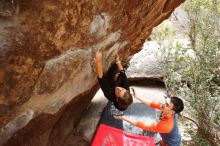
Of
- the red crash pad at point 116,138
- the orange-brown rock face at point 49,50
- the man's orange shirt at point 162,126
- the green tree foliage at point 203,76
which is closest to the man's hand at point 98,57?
the orange-brown rock face at point 49,50

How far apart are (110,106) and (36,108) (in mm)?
3143

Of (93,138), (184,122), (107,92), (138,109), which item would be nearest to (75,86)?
(107,92)

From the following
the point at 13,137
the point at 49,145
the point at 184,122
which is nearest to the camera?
the point at 13,137

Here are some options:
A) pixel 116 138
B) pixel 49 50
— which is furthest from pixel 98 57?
pixel 116 138

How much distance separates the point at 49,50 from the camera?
188 inches

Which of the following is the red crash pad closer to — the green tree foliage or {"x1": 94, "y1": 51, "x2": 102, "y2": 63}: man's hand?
the green tree foliage

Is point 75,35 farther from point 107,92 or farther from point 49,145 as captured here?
point 49,145

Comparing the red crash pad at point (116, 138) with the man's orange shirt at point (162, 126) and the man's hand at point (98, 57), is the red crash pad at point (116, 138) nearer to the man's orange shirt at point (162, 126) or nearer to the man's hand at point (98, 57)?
the man's orange shirt at point (162, 126)

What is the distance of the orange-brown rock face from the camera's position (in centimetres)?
440

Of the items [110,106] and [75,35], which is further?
[110,106]

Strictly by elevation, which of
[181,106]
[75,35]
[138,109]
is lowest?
[138,109]

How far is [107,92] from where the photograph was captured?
598 cm

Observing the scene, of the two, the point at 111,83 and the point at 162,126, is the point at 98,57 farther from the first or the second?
the point at 162,126

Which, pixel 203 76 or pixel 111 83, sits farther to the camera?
pixel 203 76
